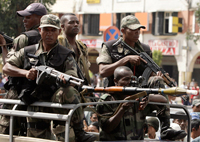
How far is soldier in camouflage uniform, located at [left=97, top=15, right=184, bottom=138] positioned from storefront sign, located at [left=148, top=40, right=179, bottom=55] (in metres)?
23.7

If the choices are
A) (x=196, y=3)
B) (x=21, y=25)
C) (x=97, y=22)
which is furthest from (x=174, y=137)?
(x=97, y=22)

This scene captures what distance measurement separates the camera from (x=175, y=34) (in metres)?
28.3

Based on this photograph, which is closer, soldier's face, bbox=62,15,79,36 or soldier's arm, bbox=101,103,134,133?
soldier's arm, bbox=101,103,134,133

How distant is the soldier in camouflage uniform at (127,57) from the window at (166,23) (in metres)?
23.1

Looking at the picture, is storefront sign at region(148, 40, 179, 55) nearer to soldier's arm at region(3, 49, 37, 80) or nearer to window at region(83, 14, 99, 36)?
window at region(83, 14, 99, 36)

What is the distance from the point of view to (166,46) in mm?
29141

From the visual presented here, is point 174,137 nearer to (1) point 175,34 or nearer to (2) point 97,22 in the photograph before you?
(1) point 175,34

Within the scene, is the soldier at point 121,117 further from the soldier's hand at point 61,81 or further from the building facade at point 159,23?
the building facade at point 159,23

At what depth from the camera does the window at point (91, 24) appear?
3093cm

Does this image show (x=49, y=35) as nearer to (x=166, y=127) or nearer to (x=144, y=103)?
(x=144, y=103)

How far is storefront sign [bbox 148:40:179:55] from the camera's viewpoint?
28.7 meters

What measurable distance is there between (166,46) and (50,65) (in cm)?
2541

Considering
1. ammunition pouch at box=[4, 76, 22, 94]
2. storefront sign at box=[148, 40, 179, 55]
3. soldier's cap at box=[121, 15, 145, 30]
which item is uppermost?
soldier's cap at box=[121, 15, 145, 30]

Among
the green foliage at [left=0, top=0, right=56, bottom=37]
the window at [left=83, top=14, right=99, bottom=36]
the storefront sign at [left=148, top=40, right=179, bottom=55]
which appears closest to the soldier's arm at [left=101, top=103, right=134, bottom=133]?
the green foliage at [left=0, top=0, right=56, bottom=37]
